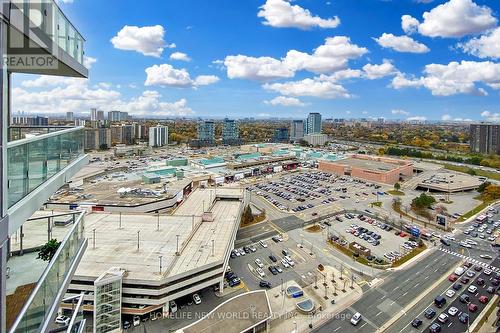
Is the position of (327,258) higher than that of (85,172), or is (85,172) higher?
(85,172)

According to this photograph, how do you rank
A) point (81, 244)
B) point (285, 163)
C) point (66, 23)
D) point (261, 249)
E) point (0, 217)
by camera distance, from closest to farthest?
point (0, 217), point (66, 23), point (81, 244), point (261, 249), point (285, 163)

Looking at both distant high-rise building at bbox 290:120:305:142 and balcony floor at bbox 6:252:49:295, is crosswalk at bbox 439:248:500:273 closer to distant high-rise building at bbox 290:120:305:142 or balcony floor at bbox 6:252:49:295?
balcony floor at bbox 6:252:49:295

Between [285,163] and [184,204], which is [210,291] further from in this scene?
[285,163]

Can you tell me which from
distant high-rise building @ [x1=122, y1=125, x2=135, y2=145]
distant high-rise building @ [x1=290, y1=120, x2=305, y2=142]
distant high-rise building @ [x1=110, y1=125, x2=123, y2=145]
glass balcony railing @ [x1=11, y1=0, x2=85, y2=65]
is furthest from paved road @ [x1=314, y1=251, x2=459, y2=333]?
distant high-rise building @ [x1=290, y1=120, x2=305, y2=142]

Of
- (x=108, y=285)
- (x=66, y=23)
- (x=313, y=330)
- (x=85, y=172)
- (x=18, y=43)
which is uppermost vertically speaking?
(x=66, y=23)

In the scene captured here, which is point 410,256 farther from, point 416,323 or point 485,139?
point 485,139

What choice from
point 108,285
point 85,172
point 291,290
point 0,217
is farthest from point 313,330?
point 85,172

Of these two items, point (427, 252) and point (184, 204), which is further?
point (184, 204)
